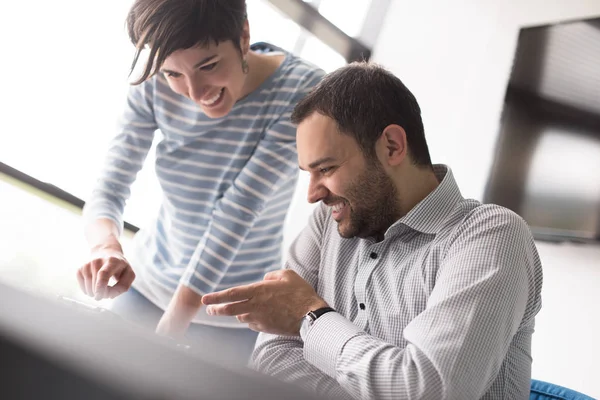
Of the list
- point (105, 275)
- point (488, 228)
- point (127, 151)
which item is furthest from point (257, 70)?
point (488, 228)

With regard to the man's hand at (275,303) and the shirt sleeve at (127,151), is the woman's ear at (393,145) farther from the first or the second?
the shirt sleeve at (127,151)

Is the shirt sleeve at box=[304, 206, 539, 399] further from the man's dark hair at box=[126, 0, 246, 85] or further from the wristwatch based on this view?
the man's dark hair at box=[126, 0, 246, 85]

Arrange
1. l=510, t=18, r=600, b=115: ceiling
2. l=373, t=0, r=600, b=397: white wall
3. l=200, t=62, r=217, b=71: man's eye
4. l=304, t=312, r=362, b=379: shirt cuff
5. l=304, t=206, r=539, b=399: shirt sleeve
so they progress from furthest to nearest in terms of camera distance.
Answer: l=510, t=18, r=600, b=115: ceiling
l=373, t=0, r=600, b=397: white wall
l=200, t=62, r=217, b=71: man's eye
l=304, t=312, r=362, b=379: shirt cuff
l=304, t=206, r=539, b=399: shirt sleeve

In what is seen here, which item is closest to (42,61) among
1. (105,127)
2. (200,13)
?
(105,127)

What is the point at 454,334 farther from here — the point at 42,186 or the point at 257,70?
the point at 42,186

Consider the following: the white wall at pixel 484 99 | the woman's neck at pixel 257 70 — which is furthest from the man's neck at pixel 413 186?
the white wall at pixel 484 99

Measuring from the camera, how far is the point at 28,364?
0.73ft

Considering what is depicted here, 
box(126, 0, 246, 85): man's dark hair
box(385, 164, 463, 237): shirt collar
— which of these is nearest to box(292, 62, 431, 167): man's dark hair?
box(385, 164, 463, 237): shirt collar

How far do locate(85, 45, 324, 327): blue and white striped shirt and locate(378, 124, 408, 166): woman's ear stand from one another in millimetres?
277

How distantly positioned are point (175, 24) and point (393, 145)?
0.47 m

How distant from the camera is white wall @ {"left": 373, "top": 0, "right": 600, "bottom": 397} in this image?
228 centimetres

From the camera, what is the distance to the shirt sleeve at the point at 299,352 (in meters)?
1.04

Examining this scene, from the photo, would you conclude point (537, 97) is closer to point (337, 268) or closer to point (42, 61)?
point (337, 268)

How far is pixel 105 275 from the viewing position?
4.00 ft
